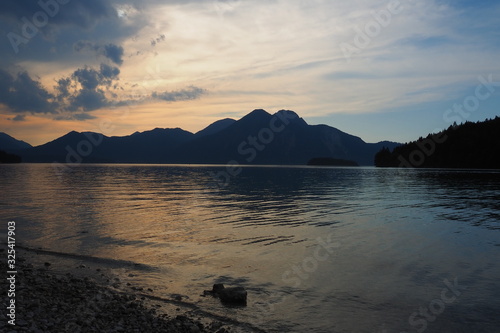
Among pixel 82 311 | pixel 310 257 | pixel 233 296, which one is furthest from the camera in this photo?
pixel 310 257

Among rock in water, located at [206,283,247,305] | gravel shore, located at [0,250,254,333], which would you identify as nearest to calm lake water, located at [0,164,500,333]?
rock in water, located at [206,283,247,305]

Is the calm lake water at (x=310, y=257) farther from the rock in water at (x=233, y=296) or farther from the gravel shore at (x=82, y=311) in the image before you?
the gravel shore at (x=82, y=311)

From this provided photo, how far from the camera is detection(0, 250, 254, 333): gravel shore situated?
12.8 m

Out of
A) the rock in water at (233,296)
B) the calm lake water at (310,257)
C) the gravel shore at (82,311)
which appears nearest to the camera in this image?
the gravel shore at (82,311)

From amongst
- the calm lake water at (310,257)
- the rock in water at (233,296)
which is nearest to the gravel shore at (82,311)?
the rock in water at (233,296)

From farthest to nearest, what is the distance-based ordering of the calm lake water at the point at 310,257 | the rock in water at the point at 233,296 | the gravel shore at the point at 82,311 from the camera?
the rock in water at the point at 233,296 → the calm lake water at the point at 310,257 → the gravel shore at the point at 82,311

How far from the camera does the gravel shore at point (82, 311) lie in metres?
12.8

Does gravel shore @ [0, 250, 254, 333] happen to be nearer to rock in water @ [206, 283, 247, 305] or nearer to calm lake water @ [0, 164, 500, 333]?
rock in water @ [206, 283, 247, 305]

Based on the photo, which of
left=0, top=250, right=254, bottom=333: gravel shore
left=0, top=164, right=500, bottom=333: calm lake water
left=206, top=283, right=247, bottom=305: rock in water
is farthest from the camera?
left=206, top=283, right=247, bottom=305: rock in water

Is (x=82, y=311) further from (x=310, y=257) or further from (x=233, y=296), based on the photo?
(x=310, y=257)

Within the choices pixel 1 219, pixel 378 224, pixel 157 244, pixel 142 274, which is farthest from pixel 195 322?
pixel 1 219

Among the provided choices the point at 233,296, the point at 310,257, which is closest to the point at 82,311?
the point at 233,296

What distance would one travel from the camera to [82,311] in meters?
14.6

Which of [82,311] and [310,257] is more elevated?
[82,311]
